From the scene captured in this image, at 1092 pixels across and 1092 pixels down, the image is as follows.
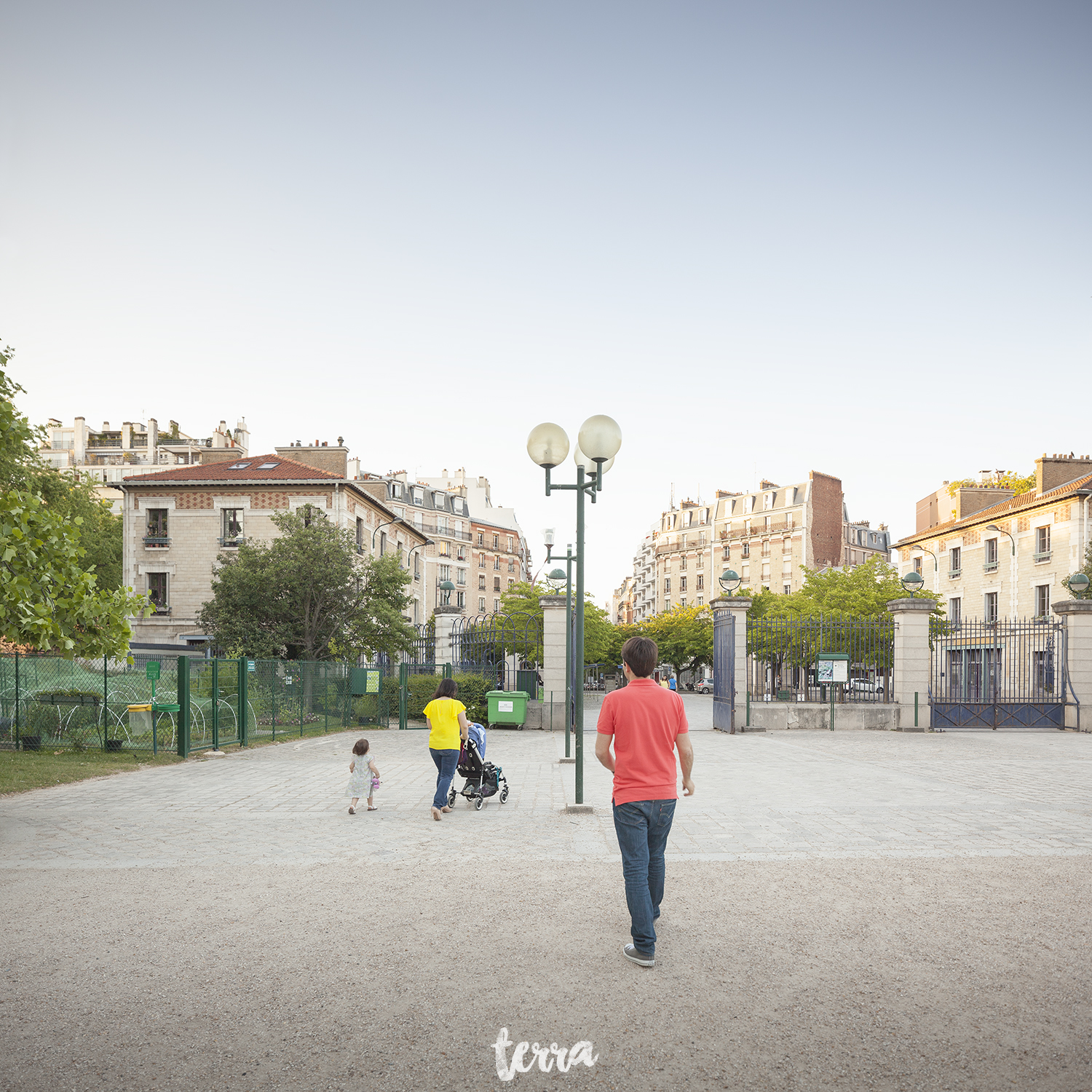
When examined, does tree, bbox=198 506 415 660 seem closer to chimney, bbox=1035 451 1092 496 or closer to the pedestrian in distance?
the pedestrian in distance

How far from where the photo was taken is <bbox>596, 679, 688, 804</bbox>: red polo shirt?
16.3ft

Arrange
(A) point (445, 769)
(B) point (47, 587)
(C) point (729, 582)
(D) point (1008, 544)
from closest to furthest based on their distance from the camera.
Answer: (B) point (47, 587) → (A) point (445, 769) → (C) point (729, 582) → (D) point (1008, 544)

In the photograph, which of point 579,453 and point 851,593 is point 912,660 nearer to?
point 579,453

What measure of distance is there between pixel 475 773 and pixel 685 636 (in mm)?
73017

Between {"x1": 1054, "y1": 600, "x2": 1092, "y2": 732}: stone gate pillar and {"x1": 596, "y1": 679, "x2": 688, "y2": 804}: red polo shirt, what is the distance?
23065mm

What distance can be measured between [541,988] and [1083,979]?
110 inches

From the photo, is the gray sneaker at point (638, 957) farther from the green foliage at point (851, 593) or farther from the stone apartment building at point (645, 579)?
the stone apartment building at point (645, 579)

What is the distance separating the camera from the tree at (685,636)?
8031cm

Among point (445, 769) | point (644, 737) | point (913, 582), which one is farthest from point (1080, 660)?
point (644, 737)

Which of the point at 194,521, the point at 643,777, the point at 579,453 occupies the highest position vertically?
the point at 194,521

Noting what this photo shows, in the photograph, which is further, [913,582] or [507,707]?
[913,582]

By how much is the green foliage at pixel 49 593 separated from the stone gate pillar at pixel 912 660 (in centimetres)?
1991

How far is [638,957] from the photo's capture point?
→ 4852 millimetres

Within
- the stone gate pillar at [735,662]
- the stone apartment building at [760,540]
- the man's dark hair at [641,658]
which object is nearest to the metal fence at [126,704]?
the stone gate pillar at [735,662]
